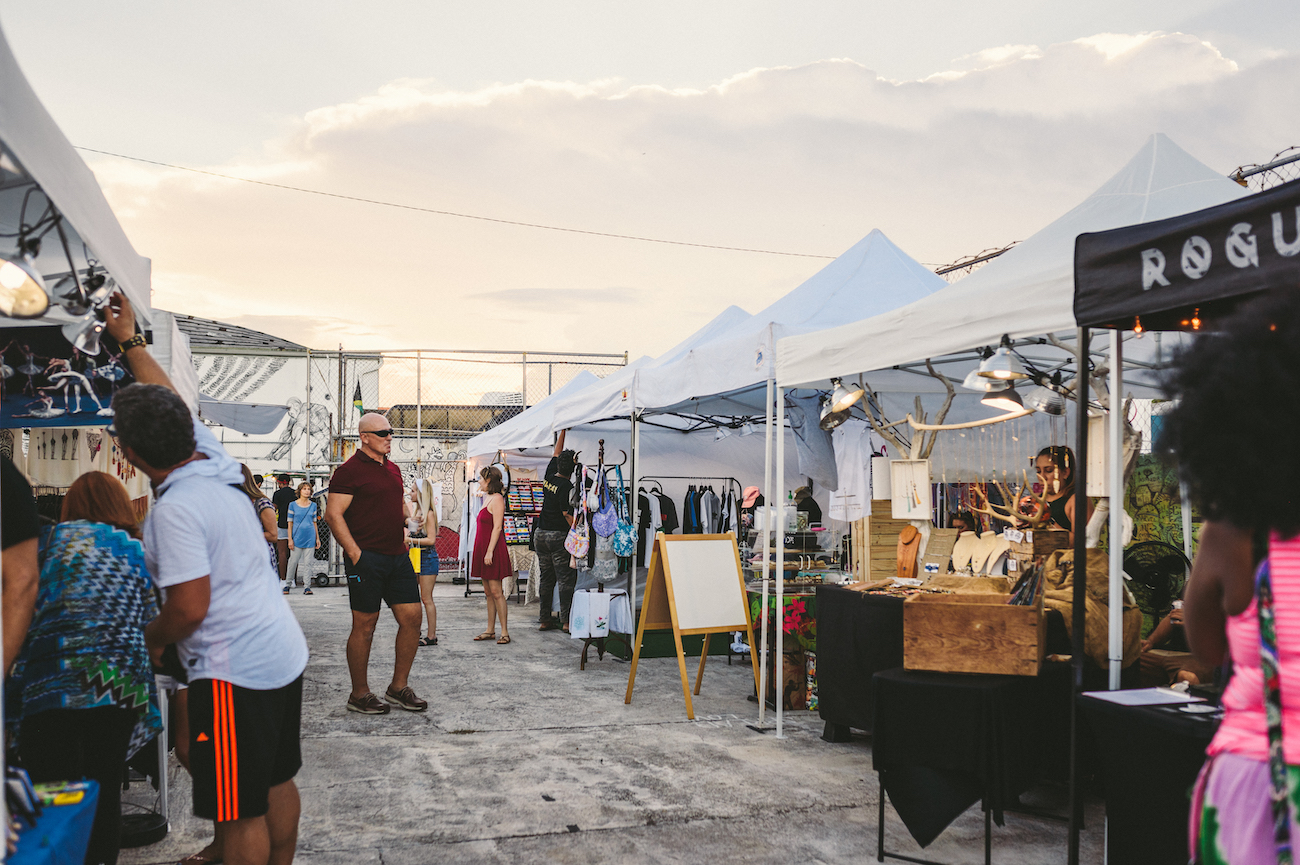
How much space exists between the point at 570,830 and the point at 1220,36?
8580 millimetres

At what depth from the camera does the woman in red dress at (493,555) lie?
9180 mm

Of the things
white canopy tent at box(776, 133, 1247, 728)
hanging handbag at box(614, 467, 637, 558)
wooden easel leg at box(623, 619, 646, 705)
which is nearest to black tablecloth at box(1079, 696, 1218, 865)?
white canopy tent at box(776, 133, 1247, 728)

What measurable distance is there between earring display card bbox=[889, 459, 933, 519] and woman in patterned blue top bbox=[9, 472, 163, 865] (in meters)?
6.09

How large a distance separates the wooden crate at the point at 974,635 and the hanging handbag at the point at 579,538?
210 inches

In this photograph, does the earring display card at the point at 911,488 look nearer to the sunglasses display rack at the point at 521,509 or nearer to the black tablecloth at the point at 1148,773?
the black tablecloth at the point at 1148,773

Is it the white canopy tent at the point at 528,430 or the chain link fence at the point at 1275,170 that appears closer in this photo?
the chain link fence at the point at 1275,170

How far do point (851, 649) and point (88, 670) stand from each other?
3843mm

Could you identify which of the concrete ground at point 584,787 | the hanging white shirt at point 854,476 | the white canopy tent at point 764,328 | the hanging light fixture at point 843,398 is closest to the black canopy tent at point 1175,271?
the concrete ground at point 584,787

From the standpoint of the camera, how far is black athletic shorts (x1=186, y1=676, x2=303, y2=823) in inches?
95.0

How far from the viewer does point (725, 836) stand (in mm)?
3887

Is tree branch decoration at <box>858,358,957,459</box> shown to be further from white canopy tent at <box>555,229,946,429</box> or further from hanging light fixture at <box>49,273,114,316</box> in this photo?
hanging light fixture at <box>49,273,114,316</box>

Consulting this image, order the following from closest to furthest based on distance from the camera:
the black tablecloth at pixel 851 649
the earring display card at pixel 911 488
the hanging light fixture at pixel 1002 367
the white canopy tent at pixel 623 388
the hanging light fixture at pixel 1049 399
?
1. the black tablecloth at pixel 851 649
2. the hanging light fixture at pixel 1002 367
3. the hanging light fixture at pixel 1049 399
4. the earring display card at pixel 911 488
5. the white canopy tent at pixel 623 388

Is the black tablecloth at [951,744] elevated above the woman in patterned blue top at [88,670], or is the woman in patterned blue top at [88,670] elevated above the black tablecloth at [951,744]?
the woman in patterned blue top at [88,670]

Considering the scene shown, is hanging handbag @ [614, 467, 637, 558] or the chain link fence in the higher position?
the chain link fence
